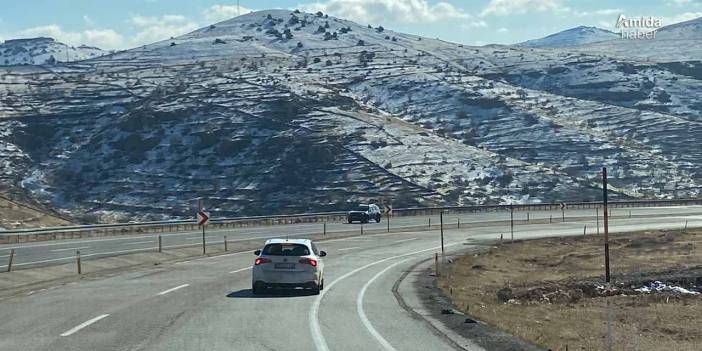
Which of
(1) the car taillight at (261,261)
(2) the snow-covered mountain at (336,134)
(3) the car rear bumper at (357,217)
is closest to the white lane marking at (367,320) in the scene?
(1) the car taillight at (261,261)

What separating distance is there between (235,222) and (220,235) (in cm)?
1173

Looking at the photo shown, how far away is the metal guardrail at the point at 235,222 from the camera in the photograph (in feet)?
183

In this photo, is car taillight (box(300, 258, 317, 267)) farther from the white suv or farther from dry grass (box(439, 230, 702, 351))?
dry grass (box(439, 230, 702, 351))

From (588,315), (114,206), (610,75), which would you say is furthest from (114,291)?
(610,75)

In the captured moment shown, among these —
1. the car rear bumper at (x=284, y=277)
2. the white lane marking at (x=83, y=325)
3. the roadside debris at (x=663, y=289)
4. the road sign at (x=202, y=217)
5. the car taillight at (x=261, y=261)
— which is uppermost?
the road sign at (x=202, y=217)

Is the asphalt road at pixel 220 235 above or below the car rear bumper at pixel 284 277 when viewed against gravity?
below

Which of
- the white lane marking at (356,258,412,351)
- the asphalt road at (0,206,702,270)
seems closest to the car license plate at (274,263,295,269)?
the white lane marking at (356,258,412,351)

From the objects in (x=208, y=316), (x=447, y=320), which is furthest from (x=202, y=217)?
(x=447, y=320)

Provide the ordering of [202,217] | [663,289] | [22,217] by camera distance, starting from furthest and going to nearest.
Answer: [22,217]
[202,217]
[663,289]

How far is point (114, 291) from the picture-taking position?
24.3 meters

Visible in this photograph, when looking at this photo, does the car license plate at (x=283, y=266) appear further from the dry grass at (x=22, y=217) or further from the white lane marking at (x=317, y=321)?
the dry grass at (x=22, y=217)

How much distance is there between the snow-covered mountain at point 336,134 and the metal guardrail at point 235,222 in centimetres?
587

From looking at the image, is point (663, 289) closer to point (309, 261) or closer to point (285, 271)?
point (309, 261)

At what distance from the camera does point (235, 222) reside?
69.2m
